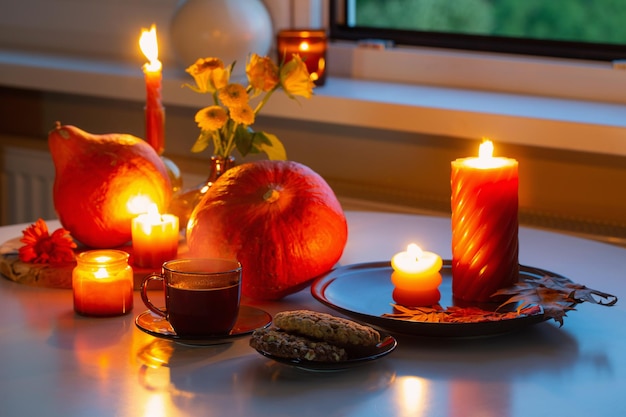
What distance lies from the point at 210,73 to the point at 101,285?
1.06ft

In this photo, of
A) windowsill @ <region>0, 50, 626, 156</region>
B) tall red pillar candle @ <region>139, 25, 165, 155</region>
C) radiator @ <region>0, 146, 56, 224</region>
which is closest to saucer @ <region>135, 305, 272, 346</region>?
tall red pillar candle @ <region>139, 25, 165, 155</region>

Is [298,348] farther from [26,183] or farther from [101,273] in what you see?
[26,183]

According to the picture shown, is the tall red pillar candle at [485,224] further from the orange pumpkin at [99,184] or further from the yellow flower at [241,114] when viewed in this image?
the orange pumpkin at [99,184]

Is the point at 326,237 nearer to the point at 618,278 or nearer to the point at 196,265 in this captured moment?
the point at 196,265

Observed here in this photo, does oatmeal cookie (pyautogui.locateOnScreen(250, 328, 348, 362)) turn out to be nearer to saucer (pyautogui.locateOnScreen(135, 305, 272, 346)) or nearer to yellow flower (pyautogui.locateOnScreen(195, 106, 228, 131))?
saucer (pyautogui.locateOnScreen(135, 305, 272, 346))

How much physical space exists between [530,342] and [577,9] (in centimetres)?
135

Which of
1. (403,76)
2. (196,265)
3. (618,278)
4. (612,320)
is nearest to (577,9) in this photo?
(403,76)

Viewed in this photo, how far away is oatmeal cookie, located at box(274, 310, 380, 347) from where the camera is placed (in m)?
0.87

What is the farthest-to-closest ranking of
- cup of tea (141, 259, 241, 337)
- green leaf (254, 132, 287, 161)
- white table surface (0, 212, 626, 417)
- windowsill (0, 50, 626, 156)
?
windowsill (0, 50, 626, 156)
green leaf (254, 132, 287, 161)
cup of tea (141, 259, 241, 337)
white table surface (0, 212, 626, 417)

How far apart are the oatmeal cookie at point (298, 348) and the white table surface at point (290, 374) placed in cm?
2

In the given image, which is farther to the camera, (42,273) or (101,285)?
(42,273)

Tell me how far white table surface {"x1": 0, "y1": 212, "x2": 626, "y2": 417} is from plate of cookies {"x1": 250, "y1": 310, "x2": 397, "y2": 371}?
0.05ft

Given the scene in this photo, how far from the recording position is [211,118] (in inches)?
47.8

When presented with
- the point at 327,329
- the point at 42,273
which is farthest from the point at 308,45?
the point at 327,329
